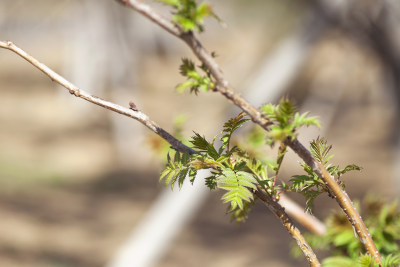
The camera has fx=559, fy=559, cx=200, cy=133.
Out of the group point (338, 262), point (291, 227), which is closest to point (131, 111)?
point (291, 227)

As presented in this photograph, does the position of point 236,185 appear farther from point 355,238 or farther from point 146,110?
point 146,110

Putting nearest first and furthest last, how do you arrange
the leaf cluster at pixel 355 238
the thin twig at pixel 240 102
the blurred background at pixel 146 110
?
the thin twig at pixel 240 102, the leaf cluster at pixel 355 238, the blurred background at pixel 146 110

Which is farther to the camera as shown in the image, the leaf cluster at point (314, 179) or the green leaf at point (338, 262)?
the green leaf at point (338, 262)

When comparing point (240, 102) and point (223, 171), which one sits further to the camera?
point (223, 171)

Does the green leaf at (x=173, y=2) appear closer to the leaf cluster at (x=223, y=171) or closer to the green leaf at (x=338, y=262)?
the leaf cluster at (x=223, y=171)

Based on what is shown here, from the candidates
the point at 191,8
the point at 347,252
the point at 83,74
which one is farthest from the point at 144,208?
the point at 191,8

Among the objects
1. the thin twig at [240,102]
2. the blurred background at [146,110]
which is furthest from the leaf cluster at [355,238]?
the blurred background at [146,110]
